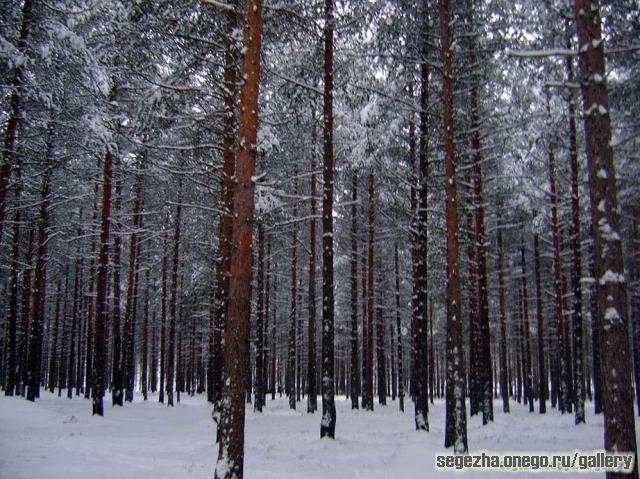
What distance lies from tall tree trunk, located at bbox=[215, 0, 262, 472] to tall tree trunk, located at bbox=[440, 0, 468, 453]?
18.9 ft

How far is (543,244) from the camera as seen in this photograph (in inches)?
1236

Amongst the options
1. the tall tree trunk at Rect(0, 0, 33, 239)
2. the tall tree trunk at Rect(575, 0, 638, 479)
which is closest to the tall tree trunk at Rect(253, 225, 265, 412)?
the tall tree trunk at Rect(0, 0, 33, 239)

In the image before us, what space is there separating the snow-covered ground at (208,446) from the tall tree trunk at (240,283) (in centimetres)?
170

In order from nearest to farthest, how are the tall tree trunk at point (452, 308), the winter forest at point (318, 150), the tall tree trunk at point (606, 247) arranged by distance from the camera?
the tall tree trunk at point (606, 247) → the winter forest at point (318, 150) → the tall tree trunk at point (452, 308)

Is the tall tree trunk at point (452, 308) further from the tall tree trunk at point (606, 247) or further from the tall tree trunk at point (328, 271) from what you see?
the tall tree trunk at point (606, 247)

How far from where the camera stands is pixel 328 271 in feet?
41.9

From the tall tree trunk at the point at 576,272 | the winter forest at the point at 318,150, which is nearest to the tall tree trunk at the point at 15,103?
the winter forest at the point at 318,150

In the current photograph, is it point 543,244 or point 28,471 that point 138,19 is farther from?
point 543,244

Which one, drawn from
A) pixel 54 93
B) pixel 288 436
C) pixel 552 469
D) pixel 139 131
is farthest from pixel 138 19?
pixel 552 469

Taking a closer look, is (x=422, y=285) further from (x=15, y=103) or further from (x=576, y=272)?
(x=15, y=103)

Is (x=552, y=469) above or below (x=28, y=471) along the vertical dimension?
below

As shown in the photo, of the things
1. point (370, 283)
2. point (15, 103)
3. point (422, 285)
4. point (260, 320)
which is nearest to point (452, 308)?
point (422, 285)

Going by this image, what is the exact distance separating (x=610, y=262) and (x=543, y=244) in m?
27.2

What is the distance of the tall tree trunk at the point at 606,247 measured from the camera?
6.33 metres
